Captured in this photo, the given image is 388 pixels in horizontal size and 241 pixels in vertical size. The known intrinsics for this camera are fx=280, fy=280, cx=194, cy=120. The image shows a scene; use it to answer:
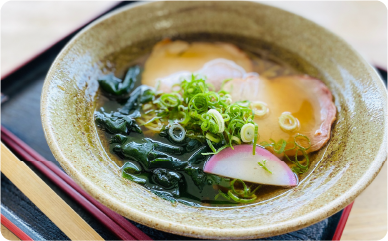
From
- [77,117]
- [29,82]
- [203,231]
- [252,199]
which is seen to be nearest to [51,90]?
[77,117]

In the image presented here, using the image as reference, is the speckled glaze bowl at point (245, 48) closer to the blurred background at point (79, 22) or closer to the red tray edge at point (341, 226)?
the red tray edge at point (341, 226)

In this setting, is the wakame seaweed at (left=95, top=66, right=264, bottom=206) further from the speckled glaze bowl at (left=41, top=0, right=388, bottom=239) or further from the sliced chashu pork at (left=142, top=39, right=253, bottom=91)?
the sliced chashu pork at (left=142, top=39, right=253, bottom=91)

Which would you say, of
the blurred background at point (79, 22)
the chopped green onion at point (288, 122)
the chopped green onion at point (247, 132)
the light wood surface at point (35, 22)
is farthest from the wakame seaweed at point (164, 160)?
the light wood surface at point (35, 22)

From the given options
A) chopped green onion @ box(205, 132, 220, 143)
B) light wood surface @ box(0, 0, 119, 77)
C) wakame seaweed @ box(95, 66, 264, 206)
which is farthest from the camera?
light wood surface @ box(0, 0, 119, 77)

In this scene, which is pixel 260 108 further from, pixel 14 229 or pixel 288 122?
pixel 14 229

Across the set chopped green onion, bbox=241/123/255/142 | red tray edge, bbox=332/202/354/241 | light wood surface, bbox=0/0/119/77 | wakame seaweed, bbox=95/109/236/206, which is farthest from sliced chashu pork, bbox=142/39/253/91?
red tray edge, bbox=332/202/354/241
